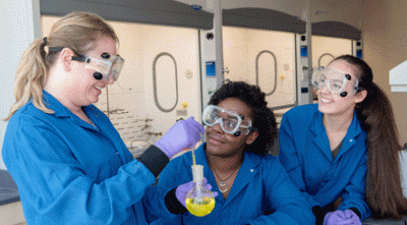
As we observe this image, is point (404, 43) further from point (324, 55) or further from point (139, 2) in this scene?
point (139, 2)

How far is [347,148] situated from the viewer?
1.94 metres

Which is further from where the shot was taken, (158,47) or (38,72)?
(158,47)

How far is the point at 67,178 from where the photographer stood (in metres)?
1.04

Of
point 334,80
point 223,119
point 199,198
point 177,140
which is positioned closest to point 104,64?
point 177,140

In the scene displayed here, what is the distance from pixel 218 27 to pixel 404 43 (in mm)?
4140

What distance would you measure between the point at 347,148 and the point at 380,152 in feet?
0.51

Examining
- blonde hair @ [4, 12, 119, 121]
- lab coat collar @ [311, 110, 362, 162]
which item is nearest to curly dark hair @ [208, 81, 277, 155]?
lab coat collar @ [311, 110, 362, 162]

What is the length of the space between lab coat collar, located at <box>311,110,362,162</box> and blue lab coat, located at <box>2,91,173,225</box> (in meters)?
1.15

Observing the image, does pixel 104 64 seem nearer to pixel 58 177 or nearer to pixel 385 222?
pixel 58 177

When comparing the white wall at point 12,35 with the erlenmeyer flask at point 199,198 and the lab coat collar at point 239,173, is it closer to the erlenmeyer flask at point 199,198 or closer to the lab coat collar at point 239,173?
the lab coat collar at point 239,173

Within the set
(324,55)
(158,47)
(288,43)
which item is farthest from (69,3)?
(324,55)

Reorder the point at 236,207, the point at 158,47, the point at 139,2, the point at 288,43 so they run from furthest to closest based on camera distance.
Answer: the point at 288,43 → the point at 158,47 → the point at 139,2 → the point at 236,207

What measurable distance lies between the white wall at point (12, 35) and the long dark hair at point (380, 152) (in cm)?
176

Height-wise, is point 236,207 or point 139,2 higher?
point 139,2
